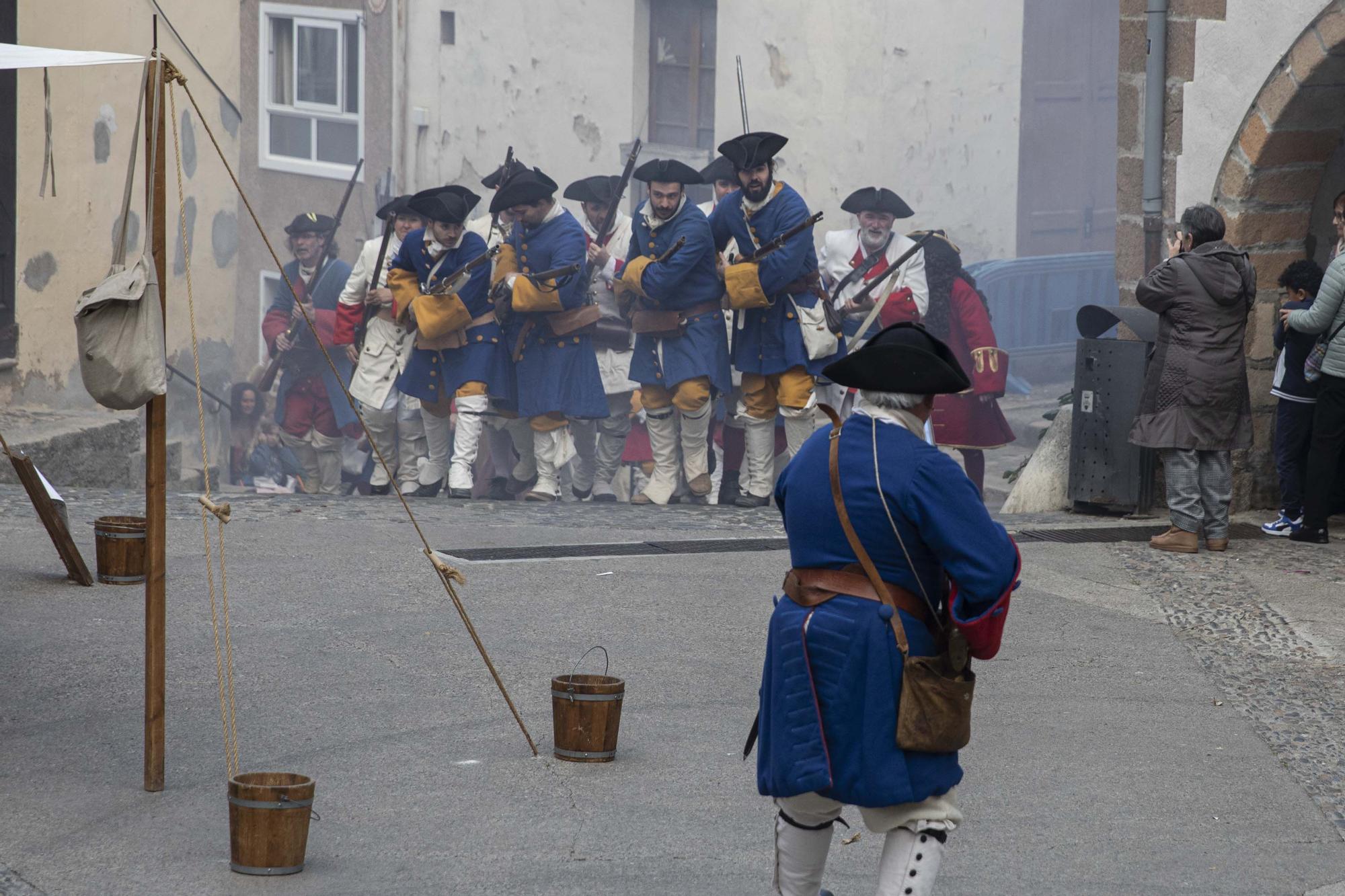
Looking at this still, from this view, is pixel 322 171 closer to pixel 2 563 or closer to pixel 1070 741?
pixel 2 563

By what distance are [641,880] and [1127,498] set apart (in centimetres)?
548

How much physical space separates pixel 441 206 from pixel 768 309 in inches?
80.7

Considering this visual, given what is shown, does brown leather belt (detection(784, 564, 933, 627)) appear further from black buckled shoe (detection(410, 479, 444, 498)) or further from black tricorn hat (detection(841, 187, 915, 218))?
black tricorn hat (detection(841, 187, 915, 218))

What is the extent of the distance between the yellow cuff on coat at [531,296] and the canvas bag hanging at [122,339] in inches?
226

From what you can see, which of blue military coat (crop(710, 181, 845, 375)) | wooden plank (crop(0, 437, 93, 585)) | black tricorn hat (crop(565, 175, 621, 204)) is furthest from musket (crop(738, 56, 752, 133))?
wooden plank (crop(0, 437, 93, 585))

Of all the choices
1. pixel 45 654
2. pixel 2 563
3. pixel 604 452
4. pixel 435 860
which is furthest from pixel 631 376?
pixel 435 860

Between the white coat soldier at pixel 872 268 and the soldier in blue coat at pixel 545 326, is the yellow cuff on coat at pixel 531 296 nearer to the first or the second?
the soldier in blue coat at pixel 545 326

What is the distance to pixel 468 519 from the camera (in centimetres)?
870

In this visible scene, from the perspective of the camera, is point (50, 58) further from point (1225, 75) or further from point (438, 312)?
point (1225, 75)

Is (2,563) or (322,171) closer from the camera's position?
(2,563)

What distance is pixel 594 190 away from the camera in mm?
12305

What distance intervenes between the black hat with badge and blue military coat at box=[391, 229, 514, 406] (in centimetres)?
18

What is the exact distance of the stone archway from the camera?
8258mm

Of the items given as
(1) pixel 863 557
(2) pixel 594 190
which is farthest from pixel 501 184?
(1) pixel 863 557
